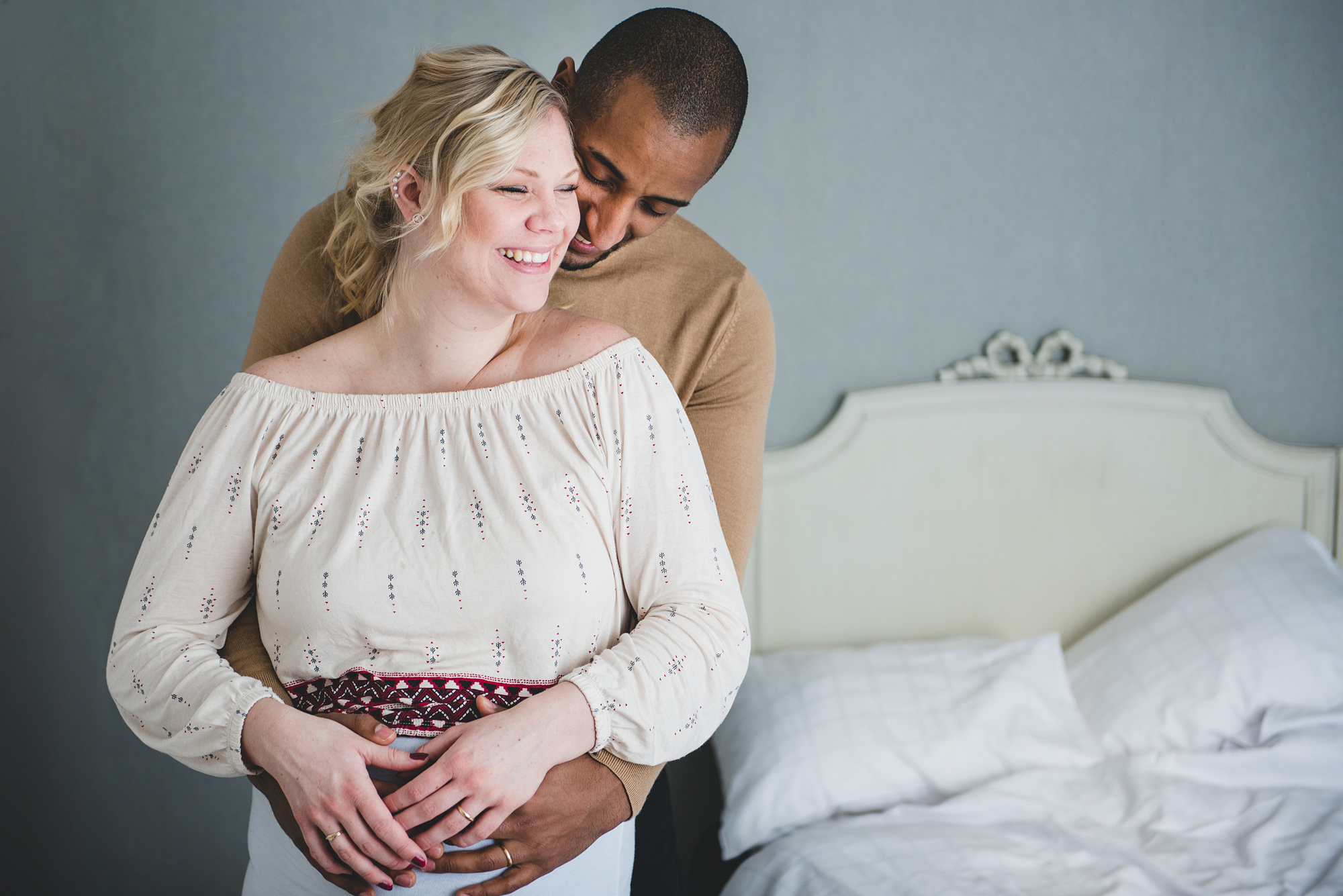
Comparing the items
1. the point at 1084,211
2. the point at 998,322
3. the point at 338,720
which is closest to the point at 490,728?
the point at 338,720

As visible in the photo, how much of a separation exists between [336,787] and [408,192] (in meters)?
0.62

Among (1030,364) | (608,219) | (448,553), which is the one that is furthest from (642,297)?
(1030,364)

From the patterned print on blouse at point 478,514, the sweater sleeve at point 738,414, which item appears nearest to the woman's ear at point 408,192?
the patterned print on blouse at point 478,514

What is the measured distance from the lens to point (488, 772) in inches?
33.1

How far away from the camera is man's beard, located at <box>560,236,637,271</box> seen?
1.24m

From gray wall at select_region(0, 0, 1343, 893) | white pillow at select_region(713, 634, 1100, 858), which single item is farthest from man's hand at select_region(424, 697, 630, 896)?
gray wall at select_region(0, 0, 1343, 893)

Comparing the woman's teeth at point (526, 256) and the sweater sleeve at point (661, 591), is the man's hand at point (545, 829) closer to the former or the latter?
the sweater sleeve at point (661, 591)

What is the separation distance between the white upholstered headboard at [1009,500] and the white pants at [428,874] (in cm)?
112

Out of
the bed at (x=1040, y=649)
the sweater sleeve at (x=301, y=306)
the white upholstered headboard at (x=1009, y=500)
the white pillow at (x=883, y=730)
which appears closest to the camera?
the sweater sleeve at (x=301, y=306)

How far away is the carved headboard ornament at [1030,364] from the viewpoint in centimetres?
213

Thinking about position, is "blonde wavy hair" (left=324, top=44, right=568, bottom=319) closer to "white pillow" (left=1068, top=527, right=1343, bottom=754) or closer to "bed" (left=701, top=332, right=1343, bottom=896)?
"bed" (left=701, top=332, right=1343, bottom=896)

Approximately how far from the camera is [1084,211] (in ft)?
7.06

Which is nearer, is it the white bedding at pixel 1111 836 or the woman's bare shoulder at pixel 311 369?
the woman's bare shoulder at pixel 311 369

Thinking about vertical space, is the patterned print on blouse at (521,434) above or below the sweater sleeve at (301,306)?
below
